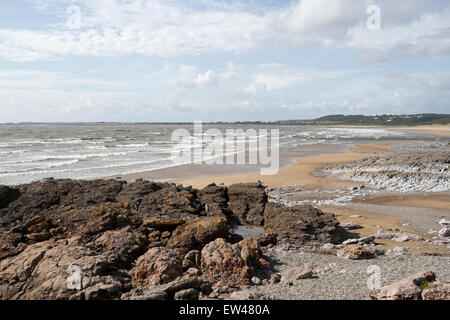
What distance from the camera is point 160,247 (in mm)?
9398

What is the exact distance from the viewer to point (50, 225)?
1153 centimetres

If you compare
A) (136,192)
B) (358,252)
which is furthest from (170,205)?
(358,252)

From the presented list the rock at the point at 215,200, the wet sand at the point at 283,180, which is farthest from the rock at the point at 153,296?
the wet sand at the point at 283,180

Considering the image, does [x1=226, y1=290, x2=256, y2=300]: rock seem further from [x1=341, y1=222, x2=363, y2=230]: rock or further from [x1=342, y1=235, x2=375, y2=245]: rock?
[x1=341, y1=222, x2=363, y2=230]: rock

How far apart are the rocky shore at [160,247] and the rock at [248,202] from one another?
0.05m

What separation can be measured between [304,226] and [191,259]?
500cm

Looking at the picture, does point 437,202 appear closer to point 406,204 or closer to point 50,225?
point 406,204

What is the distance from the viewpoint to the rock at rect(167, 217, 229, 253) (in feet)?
34.2

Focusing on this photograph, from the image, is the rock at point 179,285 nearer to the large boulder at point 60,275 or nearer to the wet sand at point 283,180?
the large boulder at point 60,275

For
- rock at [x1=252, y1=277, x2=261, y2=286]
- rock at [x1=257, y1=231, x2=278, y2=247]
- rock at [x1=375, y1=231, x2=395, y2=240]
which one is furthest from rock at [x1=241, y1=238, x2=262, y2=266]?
rock at [x1=375, y1=231, x2=395, y2=240]

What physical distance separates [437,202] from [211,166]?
2141 centimetres

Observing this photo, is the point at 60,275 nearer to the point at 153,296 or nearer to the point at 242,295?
the point at 153,296

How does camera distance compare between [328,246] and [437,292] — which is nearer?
[437,292]
